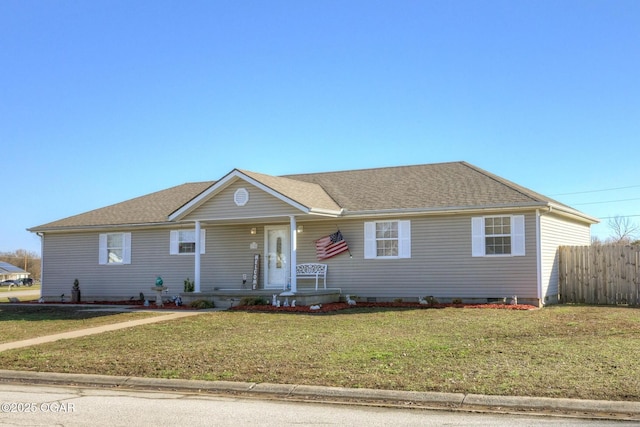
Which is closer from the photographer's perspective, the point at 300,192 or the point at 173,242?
the point at 300,192

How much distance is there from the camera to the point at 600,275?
1975 centimetres

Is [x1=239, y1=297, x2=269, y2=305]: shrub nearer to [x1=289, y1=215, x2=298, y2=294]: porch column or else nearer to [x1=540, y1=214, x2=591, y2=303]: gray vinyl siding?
[x1=289, y1=215, x2=298, y2=294]: porch column

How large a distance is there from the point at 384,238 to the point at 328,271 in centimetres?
216

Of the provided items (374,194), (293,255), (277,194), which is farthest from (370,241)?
(277,194)

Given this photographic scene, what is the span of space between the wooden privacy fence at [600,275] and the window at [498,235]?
2879 millimetres

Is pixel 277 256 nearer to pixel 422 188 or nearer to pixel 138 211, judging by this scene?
pixel 422 188

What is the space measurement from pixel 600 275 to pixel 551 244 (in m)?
1.86

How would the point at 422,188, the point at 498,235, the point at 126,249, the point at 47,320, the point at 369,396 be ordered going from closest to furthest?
the point at 369,396 < the point at 47,320 < the point at 498,235 < the point at 422,188 < the point at 126,249

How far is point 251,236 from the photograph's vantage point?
2189 centimetres

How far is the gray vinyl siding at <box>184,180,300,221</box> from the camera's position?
64.0 feet

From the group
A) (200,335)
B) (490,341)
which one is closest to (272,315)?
(200,335)

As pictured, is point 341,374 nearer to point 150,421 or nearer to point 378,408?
point 378,408

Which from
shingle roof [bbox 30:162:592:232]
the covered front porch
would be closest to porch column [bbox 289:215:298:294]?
the covered front porch

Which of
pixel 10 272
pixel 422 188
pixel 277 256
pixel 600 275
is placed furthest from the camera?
pixel 10 272
